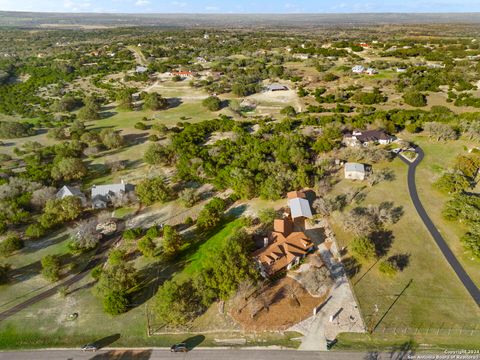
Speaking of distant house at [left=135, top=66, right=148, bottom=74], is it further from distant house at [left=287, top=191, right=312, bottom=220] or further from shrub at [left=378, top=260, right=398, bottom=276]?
shrub at [left=378, top=260, right=398, bottom=276]

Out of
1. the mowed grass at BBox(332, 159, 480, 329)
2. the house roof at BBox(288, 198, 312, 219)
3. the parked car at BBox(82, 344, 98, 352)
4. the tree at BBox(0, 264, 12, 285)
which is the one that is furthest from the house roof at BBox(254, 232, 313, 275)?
the tree at BBox(0, 264, 12, 285)

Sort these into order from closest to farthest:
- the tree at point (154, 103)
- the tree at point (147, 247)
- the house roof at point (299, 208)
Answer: the tree at point (147, 247), the house roof at point (299, 208), the tree at point (154, 103)

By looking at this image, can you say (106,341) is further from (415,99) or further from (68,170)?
(415,99)

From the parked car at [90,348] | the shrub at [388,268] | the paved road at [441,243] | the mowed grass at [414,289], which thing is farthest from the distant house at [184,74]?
the parked car at [90,348]

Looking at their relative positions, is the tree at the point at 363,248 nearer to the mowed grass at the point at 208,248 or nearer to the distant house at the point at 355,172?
the mowed grass at the point at 208,248

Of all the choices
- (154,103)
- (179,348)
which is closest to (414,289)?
(179,348)
